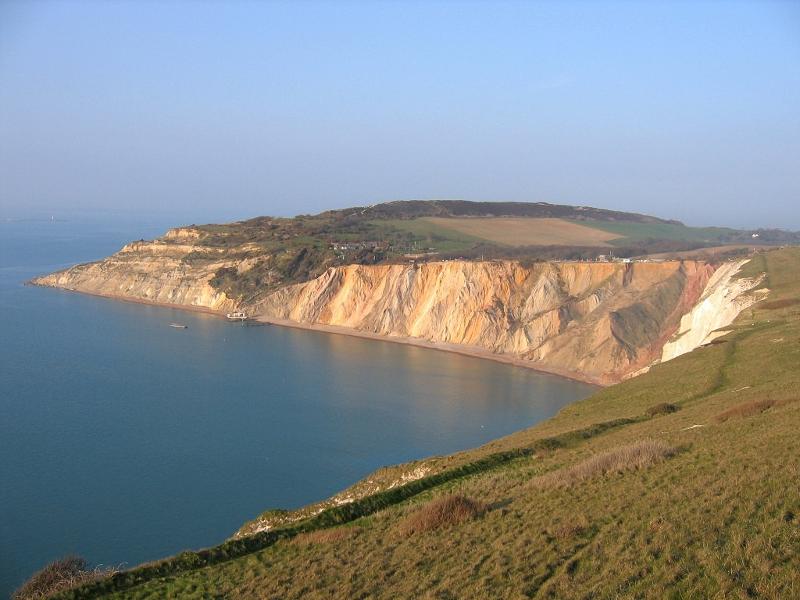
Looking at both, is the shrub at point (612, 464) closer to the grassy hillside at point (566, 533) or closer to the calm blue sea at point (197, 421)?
the grassy hillside at point (566, 533)

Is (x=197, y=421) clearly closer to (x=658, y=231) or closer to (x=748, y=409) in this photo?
(x=748, y=409)

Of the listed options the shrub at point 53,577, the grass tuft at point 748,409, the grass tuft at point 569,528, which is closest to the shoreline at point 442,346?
the grass tuft at point 748,409

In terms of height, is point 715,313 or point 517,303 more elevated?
point 715,313

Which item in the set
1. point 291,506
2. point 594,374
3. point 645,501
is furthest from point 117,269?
point 645,501

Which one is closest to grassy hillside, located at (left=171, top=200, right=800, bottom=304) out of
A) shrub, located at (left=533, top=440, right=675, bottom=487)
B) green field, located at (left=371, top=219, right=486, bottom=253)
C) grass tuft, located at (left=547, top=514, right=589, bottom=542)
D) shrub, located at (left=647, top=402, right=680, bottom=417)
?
green field, located at (left=371, top=219, right=486, bottom=253)

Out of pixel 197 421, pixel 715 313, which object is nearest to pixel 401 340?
pixel 715 313

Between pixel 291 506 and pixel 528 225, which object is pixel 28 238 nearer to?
pixel 528 225
